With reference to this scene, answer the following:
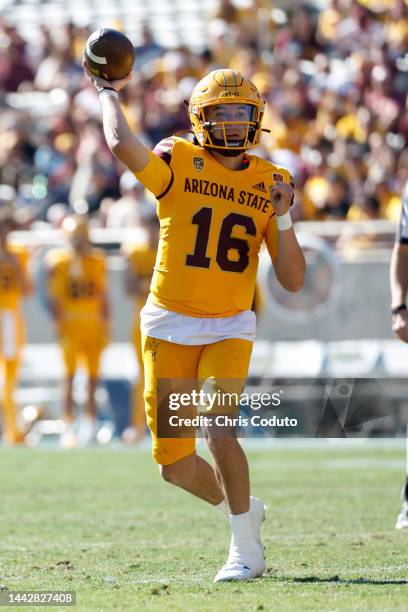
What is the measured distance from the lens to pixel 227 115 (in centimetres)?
570

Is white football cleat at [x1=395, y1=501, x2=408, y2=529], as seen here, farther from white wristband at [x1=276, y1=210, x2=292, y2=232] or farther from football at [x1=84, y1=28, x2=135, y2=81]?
football at [x1=84, y1=28, x2=135, y2=81]

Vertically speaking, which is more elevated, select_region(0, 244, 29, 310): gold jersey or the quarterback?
the quarterback

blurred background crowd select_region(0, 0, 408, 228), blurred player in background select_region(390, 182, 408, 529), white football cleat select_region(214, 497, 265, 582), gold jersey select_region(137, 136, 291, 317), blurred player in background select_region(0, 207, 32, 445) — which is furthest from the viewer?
blurred background crowd select_region(0, 0, 408, 228)

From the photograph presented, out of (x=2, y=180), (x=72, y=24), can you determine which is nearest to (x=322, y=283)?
(x=2, y=180)

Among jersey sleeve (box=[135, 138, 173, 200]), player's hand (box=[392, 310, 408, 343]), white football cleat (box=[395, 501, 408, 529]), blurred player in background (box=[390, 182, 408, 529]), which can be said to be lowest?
white football cleat (box=[395, 501, 408, 529])

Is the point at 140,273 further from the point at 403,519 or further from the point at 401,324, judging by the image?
the point at 401,324

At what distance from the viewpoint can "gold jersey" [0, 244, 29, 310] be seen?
526 inches

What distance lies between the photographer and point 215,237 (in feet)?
18.5

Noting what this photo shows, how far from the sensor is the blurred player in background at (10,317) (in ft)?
43.1

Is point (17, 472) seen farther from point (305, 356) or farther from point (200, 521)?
point (305, 356)

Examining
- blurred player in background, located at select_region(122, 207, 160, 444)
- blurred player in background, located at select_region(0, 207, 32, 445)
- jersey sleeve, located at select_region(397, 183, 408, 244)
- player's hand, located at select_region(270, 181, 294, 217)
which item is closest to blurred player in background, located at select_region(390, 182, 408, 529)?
jersey sleeve, located at select_region(397, 183, 408, 244)

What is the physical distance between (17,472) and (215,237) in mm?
5012

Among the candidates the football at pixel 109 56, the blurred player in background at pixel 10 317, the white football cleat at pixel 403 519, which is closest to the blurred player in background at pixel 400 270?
the white football cleat at pixel 403 519

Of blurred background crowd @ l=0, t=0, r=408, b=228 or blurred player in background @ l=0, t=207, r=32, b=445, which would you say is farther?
blurred background crowd @ l=0, t=0, r=408, b=228
